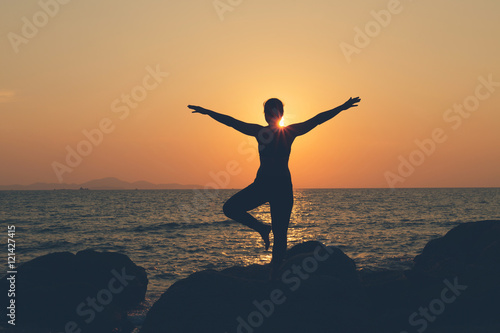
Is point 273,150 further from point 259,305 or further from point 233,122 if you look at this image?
point 259,305

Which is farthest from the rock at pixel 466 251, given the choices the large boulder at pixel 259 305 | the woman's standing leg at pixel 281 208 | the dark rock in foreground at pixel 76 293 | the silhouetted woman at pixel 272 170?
the dark rock in foreground at pixel 76 293

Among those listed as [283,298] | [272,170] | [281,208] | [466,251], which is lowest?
[466,251]

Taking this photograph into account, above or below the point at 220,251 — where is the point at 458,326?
above

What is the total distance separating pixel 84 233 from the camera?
130 ft

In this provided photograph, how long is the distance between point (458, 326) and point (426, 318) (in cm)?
51

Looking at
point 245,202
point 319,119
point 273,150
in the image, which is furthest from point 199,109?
point 319,119

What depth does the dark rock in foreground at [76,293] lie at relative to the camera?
10188 mm

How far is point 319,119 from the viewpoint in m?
6.95

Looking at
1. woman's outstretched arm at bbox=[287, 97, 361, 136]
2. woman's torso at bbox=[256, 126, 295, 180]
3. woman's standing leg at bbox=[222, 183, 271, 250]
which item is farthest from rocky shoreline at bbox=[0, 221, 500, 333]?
woman's outstretched arm at bbox=[287, 97, 361, 136]

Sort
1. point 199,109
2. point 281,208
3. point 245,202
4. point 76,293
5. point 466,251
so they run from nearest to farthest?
point 199,109 < point 245,202 < point 281,208 < point 76,293 < point 466,251

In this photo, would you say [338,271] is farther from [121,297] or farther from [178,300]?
[121,297]

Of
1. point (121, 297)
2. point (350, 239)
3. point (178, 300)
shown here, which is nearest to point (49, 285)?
point (121, 297)

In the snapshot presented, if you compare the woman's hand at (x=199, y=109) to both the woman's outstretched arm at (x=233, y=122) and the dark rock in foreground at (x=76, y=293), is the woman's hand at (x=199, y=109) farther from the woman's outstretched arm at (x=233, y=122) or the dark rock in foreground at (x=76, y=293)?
the dark rock in foreground at (x=76, y=293)

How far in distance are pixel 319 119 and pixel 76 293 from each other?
25.5 feet
